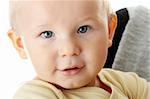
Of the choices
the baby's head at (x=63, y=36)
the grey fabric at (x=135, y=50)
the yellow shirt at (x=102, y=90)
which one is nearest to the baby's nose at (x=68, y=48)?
the baby's head at (x=63, y=36)

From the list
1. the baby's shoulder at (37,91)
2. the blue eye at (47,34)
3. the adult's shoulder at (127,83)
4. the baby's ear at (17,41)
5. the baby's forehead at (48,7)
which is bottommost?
the adult's shoulder at (127,83)

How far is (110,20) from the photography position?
35.5 inches

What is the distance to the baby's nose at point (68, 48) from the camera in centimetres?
75

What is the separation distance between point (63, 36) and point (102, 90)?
20 cm

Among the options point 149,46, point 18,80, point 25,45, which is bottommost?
point 18,80

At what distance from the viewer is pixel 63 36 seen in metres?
0.76

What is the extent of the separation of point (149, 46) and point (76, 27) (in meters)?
0.39

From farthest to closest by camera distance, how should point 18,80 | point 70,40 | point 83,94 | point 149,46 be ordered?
point 18,80 → point 149,46 → point 83,94 → point 70,40

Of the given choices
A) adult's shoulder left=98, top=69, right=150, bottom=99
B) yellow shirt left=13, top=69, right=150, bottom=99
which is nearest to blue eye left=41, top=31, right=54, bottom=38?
yellow shirt left=13, top=69, right=150, bottom=99

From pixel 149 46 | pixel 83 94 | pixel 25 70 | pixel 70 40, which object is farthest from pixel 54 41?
pixel 25 70

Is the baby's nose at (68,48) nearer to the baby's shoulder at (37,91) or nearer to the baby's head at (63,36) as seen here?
the baby's head at (63,36)

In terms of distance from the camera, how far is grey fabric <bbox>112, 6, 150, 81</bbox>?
43.6 inches

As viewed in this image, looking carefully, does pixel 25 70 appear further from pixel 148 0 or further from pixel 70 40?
pixel 70 40

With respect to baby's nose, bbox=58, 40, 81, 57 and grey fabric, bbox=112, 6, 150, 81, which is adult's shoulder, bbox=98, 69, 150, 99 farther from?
baby's nose, bbox=58, 40, 81, 57
